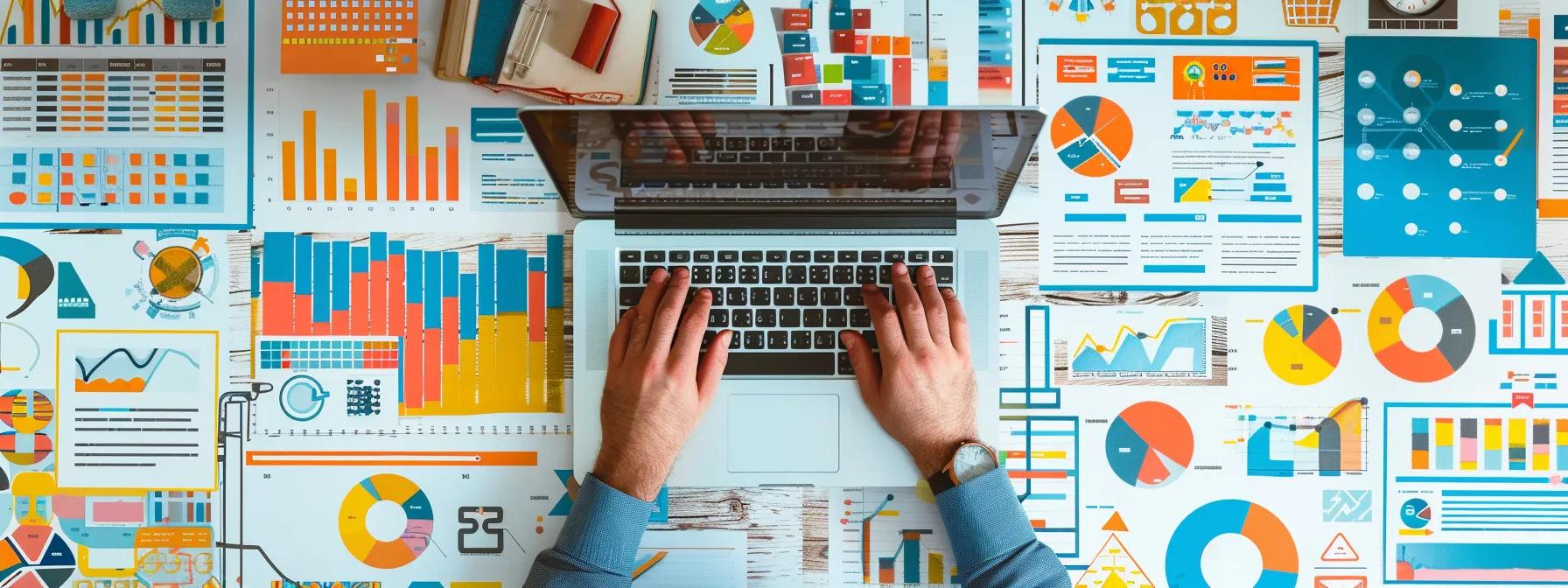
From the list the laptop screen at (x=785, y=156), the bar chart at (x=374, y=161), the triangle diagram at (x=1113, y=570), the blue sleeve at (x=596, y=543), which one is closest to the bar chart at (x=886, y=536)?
the triangle diagram at (x=1113, y=570)

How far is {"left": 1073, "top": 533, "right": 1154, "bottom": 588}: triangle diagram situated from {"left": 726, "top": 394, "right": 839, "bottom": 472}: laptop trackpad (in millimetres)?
421

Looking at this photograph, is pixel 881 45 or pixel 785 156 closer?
pixel 785 156

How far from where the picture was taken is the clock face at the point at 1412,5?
128cm

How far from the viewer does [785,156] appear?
3.56 feet

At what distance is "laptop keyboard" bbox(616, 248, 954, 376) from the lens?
3.92 feet

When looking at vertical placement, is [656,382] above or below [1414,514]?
above

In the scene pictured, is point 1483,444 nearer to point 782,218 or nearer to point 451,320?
point 782,218

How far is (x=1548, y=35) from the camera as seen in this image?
129 centimetres

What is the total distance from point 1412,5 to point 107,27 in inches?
75.5

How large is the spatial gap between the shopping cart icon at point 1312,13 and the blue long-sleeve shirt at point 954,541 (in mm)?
793

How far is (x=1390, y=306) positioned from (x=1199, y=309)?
0.91 ft

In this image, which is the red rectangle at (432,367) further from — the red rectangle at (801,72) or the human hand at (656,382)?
the red rectangle at (801,72)

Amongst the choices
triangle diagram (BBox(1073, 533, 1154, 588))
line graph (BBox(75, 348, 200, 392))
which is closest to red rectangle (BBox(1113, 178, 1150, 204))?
triangle diagram (BBox(1073, 533, 1154, 588))

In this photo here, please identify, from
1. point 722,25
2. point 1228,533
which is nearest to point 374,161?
point 722,25
